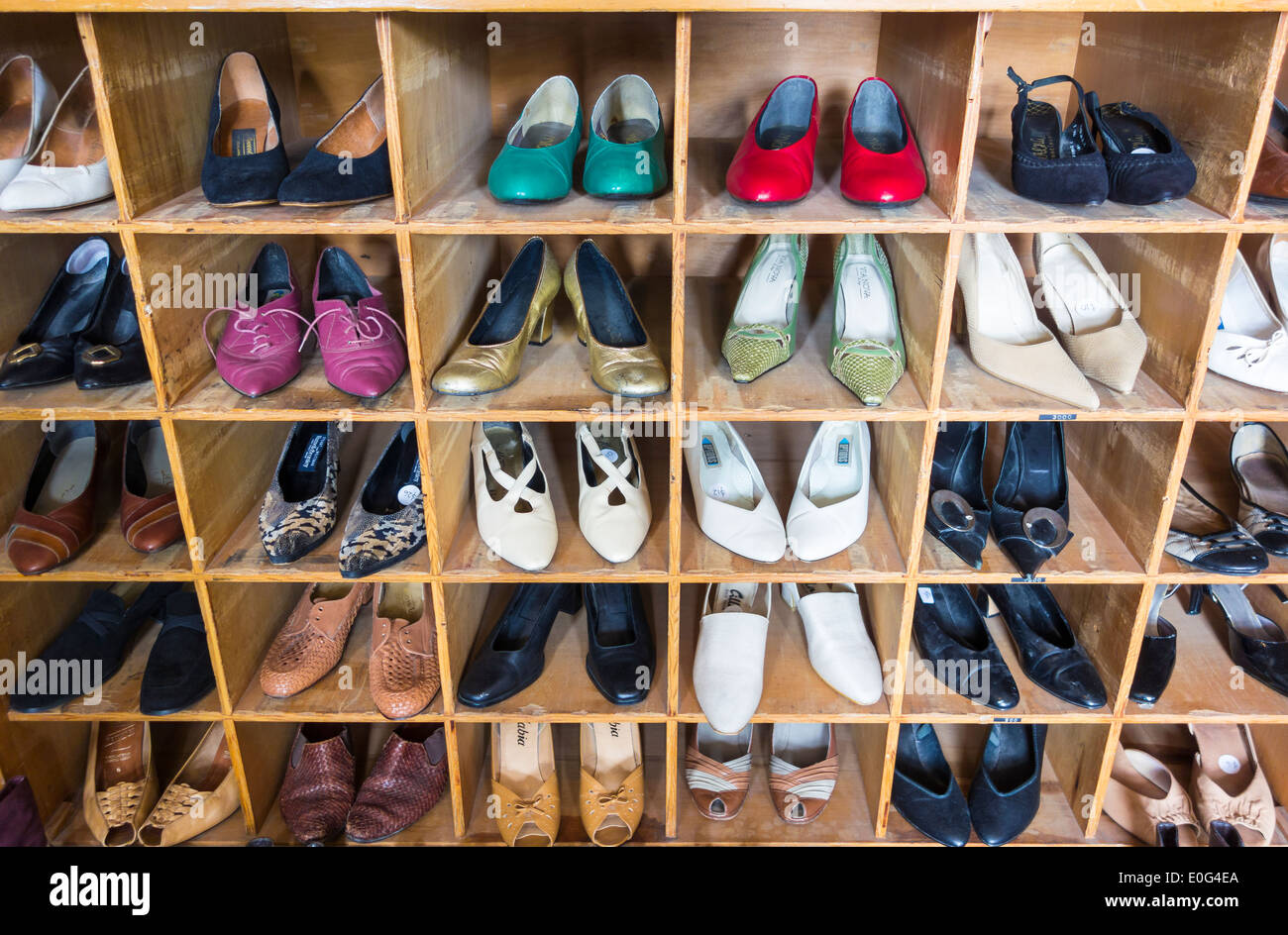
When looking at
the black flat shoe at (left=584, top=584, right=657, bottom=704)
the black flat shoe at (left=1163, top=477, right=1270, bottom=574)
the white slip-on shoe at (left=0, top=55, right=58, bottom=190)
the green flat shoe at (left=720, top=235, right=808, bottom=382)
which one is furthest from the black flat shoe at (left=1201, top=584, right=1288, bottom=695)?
the white slip-on shoe at (left=0, top=55, right=58, bottom=190)

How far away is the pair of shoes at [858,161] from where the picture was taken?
170cm

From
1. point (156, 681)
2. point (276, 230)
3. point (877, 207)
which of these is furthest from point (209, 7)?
point (156, 681)

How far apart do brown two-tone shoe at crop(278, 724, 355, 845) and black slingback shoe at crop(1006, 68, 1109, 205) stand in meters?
1.96

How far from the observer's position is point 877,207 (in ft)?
5.65

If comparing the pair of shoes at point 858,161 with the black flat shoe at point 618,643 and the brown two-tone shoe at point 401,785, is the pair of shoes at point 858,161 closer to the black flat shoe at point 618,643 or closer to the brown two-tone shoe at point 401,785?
the black flat shoe at point 618,643

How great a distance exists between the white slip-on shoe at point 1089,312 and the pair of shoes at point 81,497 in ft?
6.27

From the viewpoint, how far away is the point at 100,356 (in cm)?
190

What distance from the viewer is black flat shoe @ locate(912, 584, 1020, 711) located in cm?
214

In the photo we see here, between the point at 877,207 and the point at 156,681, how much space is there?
1.82m

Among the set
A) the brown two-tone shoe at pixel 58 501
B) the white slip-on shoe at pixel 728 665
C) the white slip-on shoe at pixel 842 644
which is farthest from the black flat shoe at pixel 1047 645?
the brown two-tone shoe at pixel 58 501

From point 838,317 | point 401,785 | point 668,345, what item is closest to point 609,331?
point 668,345

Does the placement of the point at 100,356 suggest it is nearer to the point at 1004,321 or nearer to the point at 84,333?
the point at 84,333

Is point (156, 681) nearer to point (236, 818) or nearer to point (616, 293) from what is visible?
point (236, 818)

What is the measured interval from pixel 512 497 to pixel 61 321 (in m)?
1.08
